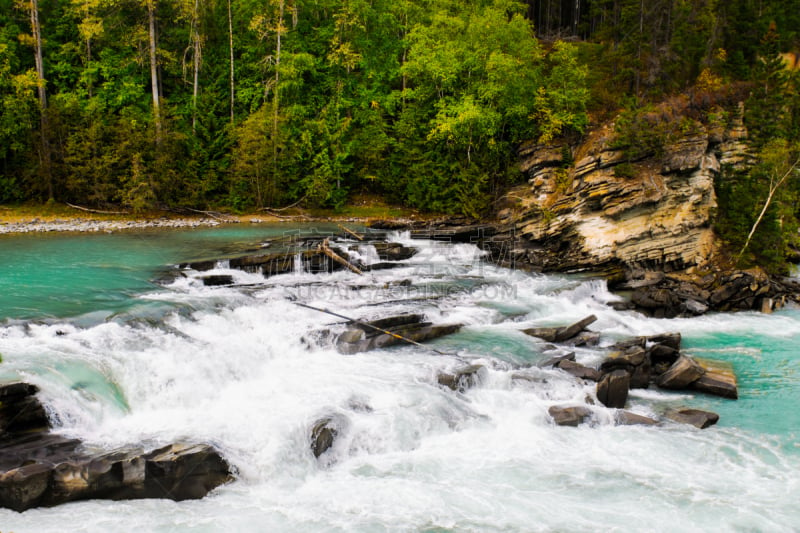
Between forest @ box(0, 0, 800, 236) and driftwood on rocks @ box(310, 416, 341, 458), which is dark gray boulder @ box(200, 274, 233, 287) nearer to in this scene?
driftwood on rocks @ box(310, 416, 341, 458)

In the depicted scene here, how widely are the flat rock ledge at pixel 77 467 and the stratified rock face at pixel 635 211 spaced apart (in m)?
17.2

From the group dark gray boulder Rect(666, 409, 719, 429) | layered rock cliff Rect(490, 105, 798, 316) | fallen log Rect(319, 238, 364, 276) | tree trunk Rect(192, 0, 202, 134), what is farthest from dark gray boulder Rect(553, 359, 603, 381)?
tree trunk Rect(192, 0, 202, 134)

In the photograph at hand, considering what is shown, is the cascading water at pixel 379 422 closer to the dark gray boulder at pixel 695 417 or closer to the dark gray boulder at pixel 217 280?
the dark gray boulder at pixel 695 417

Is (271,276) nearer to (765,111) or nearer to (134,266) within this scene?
(134,266)

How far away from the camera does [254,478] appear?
26.9ft

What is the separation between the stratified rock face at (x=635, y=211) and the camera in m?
20.8

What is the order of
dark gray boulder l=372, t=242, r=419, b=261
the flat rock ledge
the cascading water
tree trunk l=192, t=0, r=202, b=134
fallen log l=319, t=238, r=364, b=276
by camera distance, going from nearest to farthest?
1. the flat rock ledge
2. the cascading water
3. fallen log l=319, t=238, r=364, b=276
4. dark gray boulder l=372, t=242, r=419, b=261
5. tree trunk l=192, t=0, r=202, b=134

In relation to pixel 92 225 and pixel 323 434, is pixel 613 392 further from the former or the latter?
pixel 92 225

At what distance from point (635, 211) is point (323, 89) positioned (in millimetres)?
22988

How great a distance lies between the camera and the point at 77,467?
727 cm

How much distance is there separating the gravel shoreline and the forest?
1732 millimetres

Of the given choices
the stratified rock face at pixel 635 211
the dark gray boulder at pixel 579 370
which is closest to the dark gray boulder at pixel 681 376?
the dark gray boulder at pixel 579 370

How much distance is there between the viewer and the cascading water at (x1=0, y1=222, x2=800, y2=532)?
743 centimetres

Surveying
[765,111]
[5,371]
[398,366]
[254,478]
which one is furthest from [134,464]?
[765,111]
